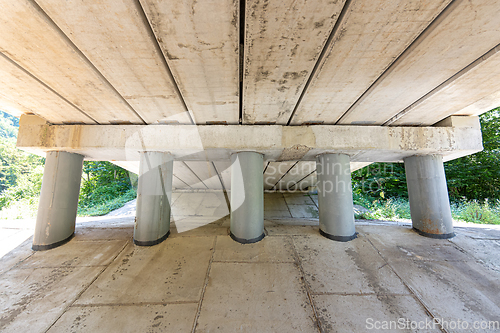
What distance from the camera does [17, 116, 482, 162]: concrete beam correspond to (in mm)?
4496

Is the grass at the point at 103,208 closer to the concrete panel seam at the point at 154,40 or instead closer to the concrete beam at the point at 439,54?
the concrete panel seam at the point at 154,40

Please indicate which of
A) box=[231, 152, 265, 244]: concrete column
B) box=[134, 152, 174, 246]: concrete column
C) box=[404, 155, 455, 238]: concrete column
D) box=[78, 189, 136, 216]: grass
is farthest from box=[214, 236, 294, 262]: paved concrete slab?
box=[78, 189, 136, 216]: grass

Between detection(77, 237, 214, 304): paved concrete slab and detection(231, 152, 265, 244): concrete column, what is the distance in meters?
0.85

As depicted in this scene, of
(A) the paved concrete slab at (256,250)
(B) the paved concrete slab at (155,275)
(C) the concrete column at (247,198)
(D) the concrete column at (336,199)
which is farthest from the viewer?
(D) the concrete column at (336,199)

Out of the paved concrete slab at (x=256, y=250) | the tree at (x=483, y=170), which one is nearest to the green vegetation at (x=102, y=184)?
the paved concrete slab at (x=256, y=250)

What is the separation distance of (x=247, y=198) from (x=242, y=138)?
4.83 ft

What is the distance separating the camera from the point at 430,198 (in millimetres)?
5059

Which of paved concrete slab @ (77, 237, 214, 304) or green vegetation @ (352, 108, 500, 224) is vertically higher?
green vegetation @ (352, 108, 500, 224)

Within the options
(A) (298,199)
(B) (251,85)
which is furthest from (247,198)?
(A) (298,199)

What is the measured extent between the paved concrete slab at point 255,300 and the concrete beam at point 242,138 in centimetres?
263

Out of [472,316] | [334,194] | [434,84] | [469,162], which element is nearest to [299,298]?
[472,316]

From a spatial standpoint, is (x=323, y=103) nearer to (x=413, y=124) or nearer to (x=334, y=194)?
(x=334, y=194)

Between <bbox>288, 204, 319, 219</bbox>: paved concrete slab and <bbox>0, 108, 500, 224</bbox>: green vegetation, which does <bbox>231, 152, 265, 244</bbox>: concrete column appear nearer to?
<bbox>288, 204, 319, 219</bbox>: paved concrete slab

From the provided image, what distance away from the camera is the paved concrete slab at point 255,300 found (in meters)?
2.44
